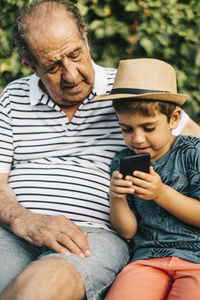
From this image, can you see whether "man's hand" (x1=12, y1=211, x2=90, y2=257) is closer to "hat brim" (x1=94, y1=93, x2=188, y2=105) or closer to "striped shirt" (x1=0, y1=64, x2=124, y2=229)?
"striped shirt" (x1=0, y1=64, x2=124, y2=229)

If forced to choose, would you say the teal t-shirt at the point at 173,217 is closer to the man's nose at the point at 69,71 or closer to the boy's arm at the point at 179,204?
the boy's arm at the point at 179,204

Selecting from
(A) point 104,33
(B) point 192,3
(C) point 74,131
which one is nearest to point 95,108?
(C) point 74,131

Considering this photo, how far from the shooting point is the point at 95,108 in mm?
2578

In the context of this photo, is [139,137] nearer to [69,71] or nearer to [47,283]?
[69,71]

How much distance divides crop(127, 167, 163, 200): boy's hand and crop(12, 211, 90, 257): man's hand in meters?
0.43

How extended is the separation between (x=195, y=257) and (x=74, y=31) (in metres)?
1.56

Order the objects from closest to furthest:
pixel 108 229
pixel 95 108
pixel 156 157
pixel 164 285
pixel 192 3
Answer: pixel 164 285 → pixel 156 157 → pixel 108 229 → pixel 95 108 → pixel 192 3

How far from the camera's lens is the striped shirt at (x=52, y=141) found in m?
2.45

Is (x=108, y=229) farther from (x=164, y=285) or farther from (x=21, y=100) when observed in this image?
(x=21, y=100)

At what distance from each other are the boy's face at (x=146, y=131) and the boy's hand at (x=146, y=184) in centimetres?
18

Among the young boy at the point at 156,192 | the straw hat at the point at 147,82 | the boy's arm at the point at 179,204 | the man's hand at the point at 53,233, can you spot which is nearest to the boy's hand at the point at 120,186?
the young boy at the point at 156,192

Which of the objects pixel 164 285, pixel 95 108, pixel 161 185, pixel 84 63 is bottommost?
pixel 164 285

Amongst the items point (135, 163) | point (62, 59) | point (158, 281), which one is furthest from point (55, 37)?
point (158, 281)

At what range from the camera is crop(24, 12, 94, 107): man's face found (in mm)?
2311
